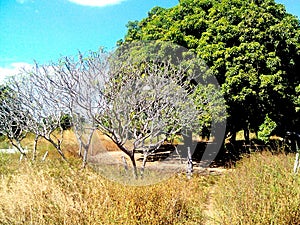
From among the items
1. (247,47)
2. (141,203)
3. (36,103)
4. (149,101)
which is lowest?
(141,203)

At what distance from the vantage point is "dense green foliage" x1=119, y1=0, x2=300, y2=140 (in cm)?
885

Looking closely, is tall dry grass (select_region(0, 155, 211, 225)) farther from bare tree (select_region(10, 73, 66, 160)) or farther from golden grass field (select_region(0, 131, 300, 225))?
bare tree (select_region(10, 73, 66, 160))

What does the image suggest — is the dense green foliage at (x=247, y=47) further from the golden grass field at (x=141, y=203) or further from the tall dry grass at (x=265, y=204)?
the tall dry grass at (x=265, y=204)

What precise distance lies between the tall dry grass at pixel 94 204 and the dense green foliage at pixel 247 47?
4.91m

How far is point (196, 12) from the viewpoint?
1041 centimetres

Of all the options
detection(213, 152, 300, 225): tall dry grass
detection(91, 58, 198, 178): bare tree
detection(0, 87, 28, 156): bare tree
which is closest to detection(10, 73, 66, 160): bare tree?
detection(0, 87, 28, 156): bare tree

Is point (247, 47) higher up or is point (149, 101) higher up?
point (247, 47)

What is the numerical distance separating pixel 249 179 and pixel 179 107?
409 cm

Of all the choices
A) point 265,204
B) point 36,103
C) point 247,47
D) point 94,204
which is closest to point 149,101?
point 247,47

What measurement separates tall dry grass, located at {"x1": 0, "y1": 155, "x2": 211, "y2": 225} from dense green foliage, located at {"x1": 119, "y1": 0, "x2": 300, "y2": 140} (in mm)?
4906

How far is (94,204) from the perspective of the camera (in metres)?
4.16

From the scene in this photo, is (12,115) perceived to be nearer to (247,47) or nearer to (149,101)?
(149,101)

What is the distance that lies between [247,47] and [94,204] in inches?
272

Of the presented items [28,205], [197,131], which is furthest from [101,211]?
[197,131]
